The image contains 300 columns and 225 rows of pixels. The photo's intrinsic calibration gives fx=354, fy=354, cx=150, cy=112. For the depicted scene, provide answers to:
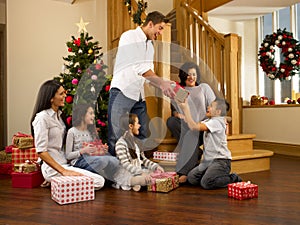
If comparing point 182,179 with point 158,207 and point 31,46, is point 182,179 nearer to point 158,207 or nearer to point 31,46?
point 158,207

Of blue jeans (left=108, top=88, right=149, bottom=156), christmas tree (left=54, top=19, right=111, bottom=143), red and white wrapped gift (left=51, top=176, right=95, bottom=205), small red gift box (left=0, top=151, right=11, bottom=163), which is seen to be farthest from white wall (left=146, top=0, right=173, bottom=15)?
red and white wrapped gift (left=51, top=176, right=95, bottom=205)

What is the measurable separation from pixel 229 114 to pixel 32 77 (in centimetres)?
290

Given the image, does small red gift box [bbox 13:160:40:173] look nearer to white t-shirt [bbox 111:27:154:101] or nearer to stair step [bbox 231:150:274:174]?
white t-shirt [bbox 111:27:154:101]

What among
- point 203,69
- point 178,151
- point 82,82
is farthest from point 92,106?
point 203,69

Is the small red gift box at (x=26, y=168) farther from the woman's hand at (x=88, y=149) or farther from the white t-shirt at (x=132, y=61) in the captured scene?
the white t-shirt at (x=132, y=61)

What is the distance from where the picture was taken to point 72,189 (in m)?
2.39

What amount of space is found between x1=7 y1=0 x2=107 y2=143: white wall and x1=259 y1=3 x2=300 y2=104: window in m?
3.17

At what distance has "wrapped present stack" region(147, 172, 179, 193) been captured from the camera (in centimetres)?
264

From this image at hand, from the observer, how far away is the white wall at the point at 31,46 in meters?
4.95

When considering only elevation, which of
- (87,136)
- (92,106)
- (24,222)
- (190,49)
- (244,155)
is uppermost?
(190,49)

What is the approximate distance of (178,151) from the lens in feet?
10.7

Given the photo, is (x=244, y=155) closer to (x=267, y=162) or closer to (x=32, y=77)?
(x=267, y=162)

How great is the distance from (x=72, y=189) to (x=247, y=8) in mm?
4189

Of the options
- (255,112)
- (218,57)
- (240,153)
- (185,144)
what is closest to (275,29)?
(255,112)
